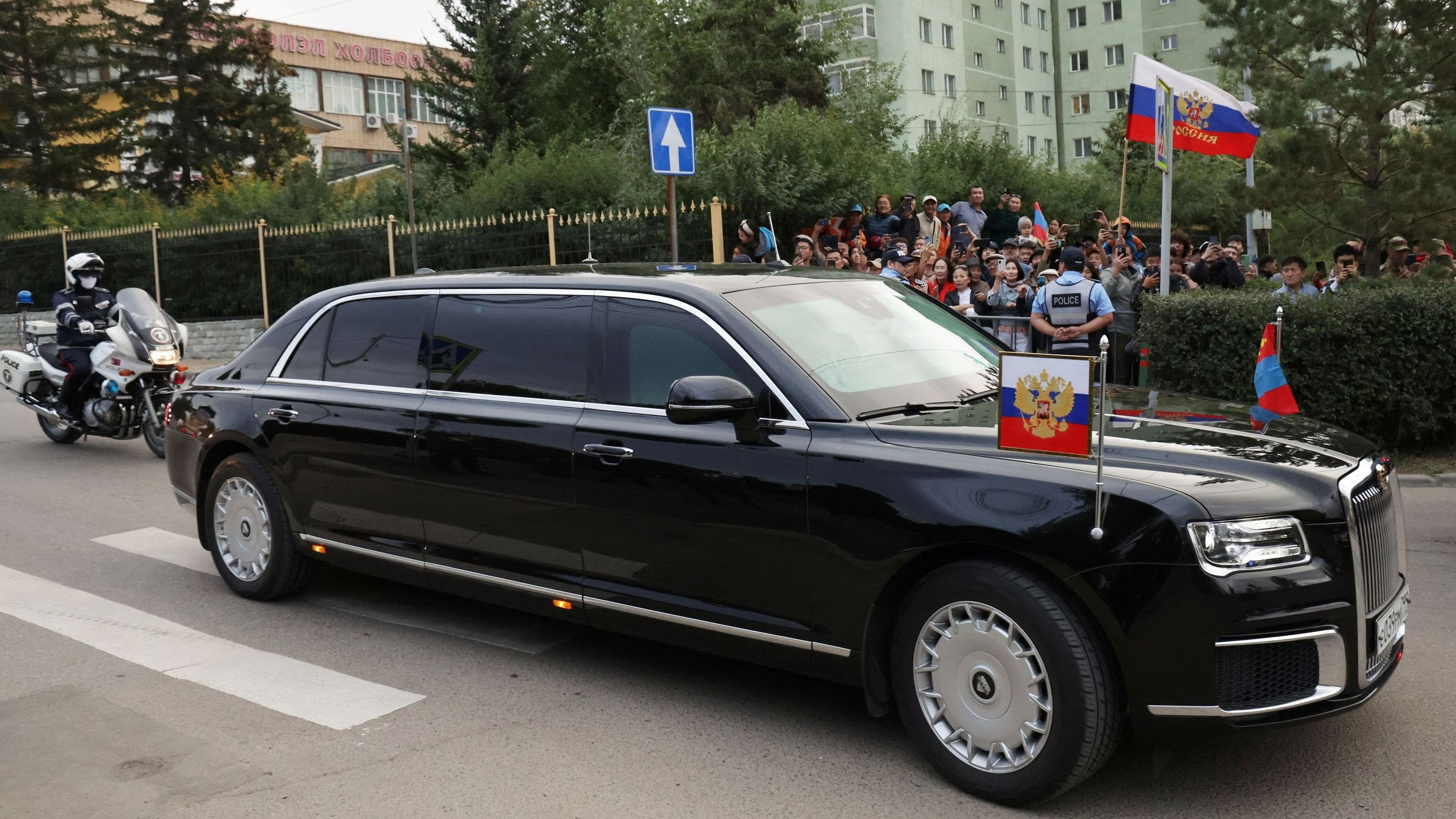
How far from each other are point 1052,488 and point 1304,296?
737cm

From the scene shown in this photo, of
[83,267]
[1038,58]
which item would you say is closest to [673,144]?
[83,267]

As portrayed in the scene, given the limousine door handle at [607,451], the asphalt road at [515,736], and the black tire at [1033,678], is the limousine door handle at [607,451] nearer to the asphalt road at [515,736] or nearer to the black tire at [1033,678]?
the asphalt road at [515,736]

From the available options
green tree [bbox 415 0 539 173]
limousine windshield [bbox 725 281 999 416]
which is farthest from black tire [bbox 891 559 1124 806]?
green tree [bbox 415 0 539 173]

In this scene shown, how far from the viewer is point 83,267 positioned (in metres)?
11.7

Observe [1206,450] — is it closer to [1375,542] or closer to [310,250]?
[1375,542]

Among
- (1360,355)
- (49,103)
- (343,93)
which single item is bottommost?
(1360,355)

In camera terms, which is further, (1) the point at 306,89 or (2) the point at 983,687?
(1) the point at 306,89

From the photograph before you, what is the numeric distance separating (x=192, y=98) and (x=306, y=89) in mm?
27038

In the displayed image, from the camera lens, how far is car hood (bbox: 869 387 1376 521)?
375cm

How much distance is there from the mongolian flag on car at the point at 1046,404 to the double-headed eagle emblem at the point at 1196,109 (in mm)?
11331

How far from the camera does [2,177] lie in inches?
1699

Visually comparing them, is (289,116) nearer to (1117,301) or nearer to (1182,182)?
(1182,182)

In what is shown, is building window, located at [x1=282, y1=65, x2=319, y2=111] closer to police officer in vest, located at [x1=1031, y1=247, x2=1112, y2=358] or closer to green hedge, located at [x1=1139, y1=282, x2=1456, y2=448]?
police officer in vest, located at [x1=1031, y1=247, x2=1112, y2=358]

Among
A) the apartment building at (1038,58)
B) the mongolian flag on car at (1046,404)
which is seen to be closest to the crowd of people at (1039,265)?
the mongolian flag on car at (1046,404)
